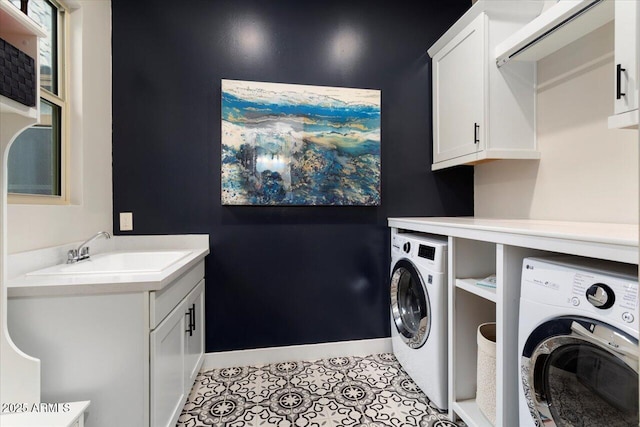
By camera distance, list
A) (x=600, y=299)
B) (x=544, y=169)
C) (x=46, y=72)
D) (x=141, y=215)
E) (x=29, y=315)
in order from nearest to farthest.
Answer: (x=600, y=299) < (x=29, y=315) < (x=46, y=72) < (x=544, y=169) < (x=141, y=215)

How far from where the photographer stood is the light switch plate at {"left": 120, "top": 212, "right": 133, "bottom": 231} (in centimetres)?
204

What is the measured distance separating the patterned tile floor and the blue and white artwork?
121 cm

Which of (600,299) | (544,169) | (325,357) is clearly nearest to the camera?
(600,299)

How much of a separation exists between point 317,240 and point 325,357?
91 centimetres

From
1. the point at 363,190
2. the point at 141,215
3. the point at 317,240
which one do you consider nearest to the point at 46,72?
the point at 141,215

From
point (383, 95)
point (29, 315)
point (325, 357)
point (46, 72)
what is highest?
point (383, 95)

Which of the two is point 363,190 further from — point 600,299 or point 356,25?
point 600,299

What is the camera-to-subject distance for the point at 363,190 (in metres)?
2.28

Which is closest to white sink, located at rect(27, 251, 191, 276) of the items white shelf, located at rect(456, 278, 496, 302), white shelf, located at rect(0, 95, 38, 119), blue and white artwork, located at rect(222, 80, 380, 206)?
blue and white artwork, located at rect(222, 80, 380, 206)

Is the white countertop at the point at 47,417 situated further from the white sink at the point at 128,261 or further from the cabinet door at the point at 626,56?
the cabinet door at the point at 626,56

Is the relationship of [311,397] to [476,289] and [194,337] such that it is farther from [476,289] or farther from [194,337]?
[476,289]

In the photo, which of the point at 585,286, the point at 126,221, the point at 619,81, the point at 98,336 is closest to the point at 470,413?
the point at 585,286

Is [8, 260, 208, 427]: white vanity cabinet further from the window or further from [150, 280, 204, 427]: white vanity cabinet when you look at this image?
the window

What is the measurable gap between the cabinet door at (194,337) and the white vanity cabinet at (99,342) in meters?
0.46
